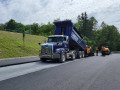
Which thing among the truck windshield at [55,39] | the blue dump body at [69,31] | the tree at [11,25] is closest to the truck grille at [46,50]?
the truck windshield at [55,39]

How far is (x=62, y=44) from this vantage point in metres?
13.3

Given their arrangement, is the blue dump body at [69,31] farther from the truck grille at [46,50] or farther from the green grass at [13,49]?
the green grass at [13,49]

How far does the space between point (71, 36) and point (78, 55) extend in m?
3.73

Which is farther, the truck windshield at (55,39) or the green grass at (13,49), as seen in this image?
the green grass at (13,49)

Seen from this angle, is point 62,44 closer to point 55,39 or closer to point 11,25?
point 55,39

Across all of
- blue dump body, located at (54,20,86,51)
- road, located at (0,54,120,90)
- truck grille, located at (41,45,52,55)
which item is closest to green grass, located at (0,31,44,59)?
truck grille, located at (41,45,52,55)

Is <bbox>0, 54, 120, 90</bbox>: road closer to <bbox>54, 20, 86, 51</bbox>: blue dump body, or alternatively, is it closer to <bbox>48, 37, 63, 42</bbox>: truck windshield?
<bbox>48, 37, 63, 42</bbox>: truck windshield

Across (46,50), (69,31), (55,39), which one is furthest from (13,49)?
(69,31)

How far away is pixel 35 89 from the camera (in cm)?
478

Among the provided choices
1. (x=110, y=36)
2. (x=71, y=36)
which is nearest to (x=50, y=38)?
(x=71, y=36)

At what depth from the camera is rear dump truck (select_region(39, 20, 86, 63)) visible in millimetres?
12508

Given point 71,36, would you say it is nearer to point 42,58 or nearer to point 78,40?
point 78,40

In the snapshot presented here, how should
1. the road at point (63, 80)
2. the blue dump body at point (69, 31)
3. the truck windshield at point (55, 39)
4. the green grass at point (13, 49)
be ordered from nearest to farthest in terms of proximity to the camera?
the road at point (63, 80) → the truck windshield at point (55, 39) → the blue dump body at point (69, 31) → the green grass at point (13, 49)

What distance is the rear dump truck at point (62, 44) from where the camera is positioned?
41.0 feet
